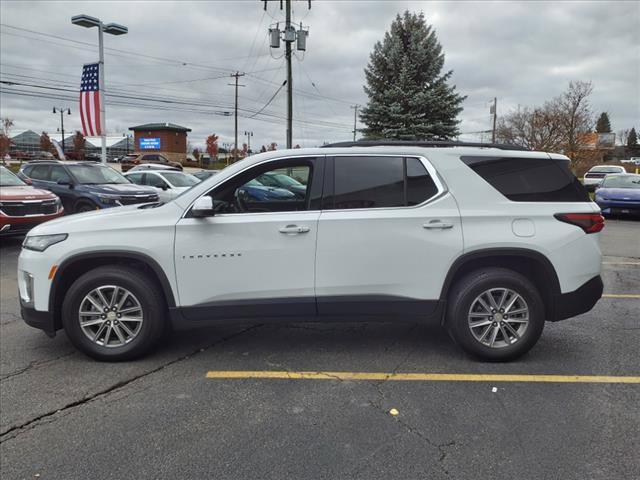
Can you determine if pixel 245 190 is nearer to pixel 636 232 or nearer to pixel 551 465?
pixel 551 465

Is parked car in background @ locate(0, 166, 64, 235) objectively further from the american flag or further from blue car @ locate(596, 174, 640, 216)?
blue car @ locate(596, 174, 640, 216)

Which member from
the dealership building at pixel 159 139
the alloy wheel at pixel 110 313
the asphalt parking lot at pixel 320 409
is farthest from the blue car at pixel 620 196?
the dealership building at pixel 159 139

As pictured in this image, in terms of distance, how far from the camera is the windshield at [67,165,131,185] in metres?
12.7

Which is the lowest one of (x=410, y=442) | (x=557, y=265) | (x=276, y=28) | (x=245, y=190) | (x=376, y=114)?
(x=410, y=442)

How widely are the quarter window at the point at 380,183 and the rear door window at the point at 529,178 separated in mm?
A: 446

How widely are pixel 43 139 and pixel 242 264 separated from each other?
3743 inches

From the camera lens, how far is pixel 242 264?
3.95 m

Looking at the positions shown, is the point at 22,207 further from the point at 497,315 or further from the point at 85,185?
the point at 497,315

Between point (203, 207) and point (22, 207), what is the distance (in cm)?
775

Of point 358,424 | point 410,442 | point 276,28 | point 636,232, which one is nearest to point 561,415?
A: point 410,442

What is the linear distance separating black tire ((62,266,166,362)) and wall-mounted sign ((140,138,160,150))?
7383 cm

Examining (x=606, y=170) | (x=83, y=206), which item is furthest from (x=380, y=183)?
(x=606, y=170)

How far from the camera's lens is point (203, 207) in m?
3.85

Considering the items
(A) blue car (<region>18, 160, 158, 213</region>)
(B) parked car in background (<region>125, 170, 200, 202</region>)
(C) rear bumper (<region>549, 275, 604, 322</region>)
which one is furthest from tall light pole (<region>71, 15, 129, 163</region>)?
(C) rear bumper (<region>549, 275, 604, 322</region>)
